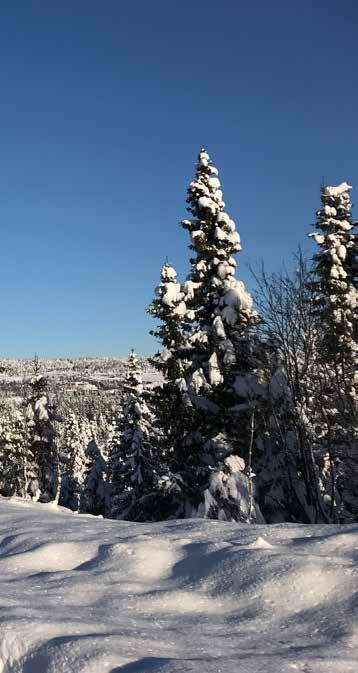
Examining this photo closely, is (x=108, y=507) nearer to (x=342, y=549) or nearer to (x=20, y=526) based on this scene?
(x=20, y=526)

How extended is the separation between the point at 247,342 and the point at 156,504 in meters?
8.50

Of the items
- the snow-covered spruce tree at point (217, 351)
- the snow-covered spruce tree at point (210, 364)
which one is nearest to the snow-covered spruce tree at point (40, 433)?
the snow-covered spruce tree at point (210, 364)

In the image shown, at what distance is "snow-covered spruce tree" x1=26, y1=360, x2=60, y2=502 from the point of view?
3039 centimetres

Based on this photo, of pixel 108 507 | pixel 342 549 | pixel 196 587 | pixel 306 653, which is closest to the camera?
pixel 306 653

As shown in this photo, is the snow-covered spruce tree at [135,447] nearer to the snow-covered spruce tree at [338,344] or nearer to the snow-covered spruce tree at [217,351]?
the snow-covered spruce tree at [217,351]

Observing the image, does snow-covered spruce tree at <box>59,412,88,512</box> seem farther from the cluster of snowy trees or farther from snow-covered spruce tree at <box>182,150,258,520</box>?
snow-covered spruce tree at <box>182,150,258,520</box>

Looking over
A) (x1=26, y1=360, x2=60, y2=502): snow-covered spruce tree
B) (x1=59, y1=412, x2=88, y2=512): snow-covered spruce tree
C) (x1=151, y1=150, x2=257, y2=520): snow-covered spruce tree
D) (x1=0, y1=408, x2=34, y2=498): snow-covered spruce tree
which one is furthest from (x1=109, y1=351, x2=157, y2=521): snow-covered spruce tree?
(x1=59, y1=412, x2=88, y2=512): snow-covered spruce tree

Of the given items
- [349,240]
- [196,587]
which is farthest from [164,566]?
[349,240]

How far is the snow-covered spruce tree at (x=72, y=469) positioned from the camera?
4900cm

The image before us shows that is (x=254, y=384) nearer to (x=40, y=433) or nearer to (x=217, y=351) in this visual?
(x=217, y=351)

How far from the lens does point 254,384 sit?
14.5m

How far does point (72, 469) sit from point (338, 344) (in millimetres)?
46906

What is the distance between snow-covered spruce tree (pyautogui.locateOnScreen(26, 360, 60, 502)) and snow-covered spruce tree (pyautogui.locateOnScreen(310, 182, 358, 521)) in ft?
58.2

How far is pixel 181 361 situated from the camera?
18.2 meters
